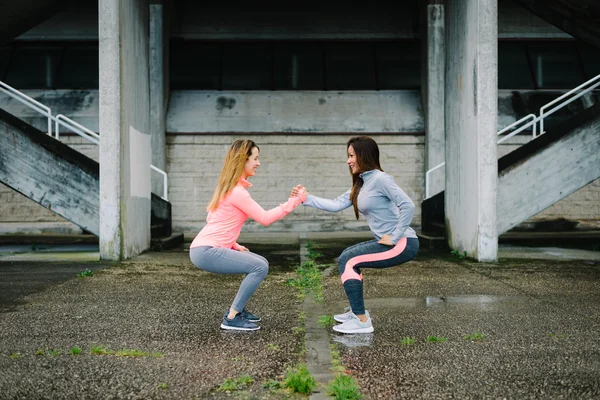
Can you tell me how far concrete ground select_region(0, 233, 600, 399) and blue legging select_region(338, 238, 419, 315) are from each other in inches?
13.1

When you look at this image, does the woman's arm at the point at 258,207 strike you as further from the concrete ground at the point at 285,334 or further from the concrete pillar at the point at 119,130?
the concrete pillar at the point at 119,130

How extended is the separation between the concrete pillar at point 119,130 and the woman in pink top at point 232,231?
5956mm

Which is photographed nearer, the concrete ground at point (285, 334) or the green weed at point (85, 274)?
the concrete ground at point (285, 334)

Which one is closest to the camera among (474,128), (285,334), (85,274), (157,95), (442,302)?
(285,334)

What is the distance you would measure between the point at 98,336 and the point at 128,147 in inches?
267

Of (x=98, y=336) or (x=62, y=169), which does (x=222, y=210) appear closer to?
(x=98, y=336)

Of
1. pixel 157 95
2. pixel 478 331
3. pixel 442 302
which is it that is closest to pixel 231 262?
pixel 478 331

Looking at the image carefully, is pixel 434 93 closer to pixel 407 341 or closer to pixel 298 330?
pixel 298 330

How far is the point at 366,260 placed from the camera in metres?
5.95

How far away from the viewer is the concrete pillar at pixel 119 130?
38.3 ft

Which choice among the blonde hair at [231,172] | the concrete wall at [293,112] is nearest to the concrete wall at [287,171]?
the concrete wall at [293,112]

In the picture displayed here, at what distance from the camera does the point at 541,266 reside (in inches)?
436

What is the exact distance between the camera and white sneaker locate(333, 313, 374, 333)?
5945 millimetres

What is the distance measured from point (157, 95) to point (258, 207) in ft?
46.5
